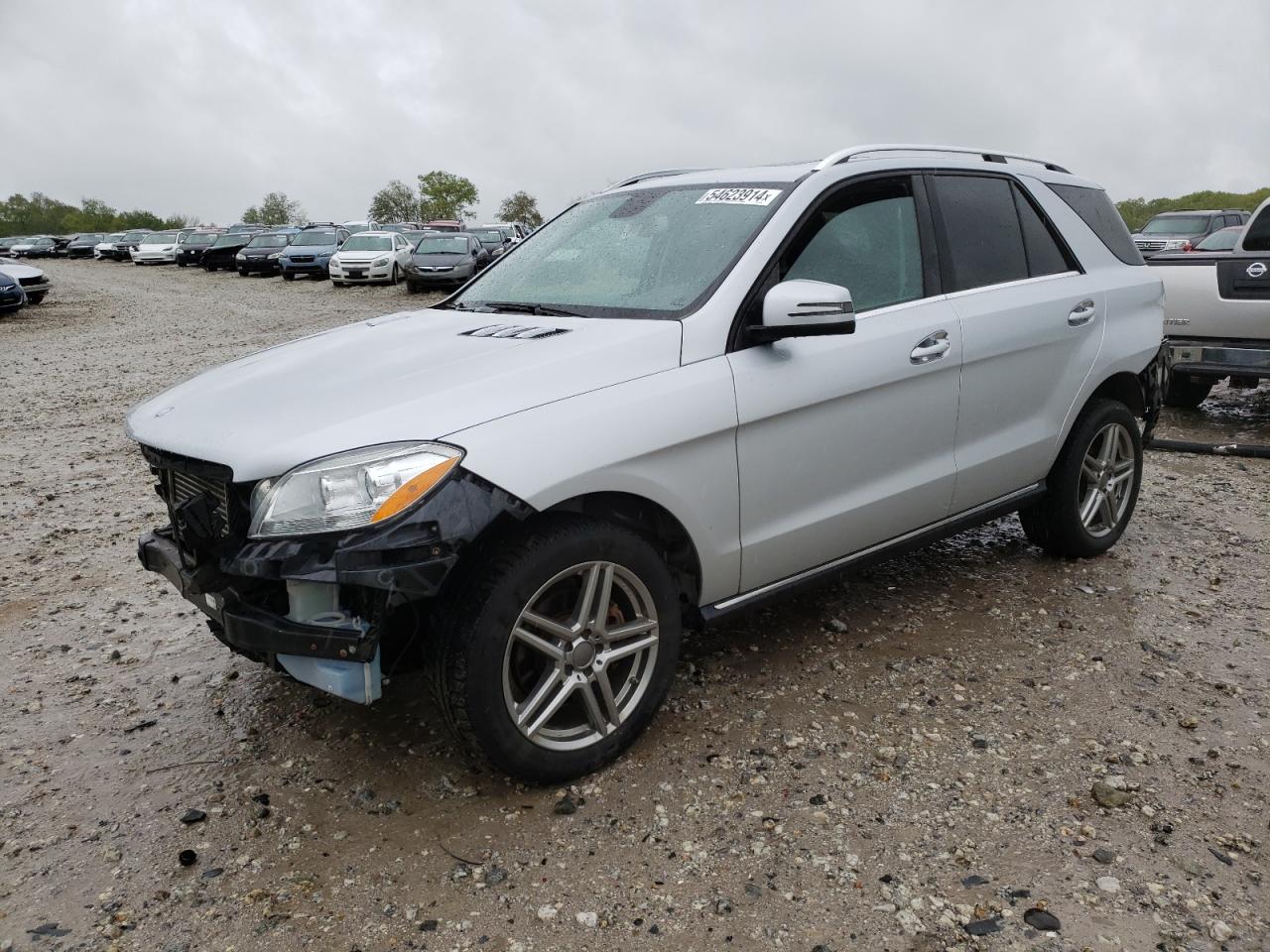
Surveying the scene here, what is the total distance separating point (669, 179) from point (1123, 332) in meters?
2.18

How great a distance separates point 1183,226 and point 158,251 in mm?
37698

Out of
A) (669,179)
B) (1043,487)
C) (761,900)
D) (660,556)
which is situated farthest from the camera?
(1043,487)

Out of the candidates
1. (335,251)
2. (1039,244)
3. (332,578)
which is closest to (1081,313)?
(1039,244)

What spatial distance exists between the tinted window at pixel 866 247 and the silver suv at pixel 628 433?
11mm

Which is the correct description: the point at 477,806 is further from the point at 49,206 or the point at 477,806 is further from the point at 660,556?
the point at 49,206

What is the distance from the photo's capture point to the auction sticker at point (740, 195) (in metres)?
3.64

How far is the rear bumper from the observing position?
24.1ft

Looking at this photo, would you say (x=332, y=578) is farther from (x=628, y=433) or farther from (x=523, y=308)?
(x=523, y=308)

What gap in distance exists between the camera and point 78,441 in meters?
8.52

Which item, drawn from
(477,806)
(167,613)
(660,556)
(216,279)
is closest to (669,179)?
(660,556)

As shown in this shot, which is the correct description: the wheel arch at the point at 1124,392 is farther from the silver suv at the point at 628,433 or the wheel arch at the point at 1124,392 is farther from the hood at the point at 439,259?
the hood at the point at 439,259

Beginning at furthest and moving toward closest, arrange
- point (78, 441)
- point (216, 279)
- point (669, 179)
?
point (216, 279)
point (78, 441)
point (669, 179)

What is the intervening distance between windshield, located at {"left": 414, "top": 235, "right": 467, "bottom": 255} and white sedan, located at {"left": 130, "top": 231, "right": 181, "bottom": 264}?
21.2 m

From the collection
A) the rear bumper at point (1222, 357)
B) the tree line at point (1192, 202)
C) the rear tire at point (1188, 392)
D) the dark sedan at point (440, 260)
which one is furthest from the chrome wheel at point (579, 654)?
the tree line at point (1192, 202)
